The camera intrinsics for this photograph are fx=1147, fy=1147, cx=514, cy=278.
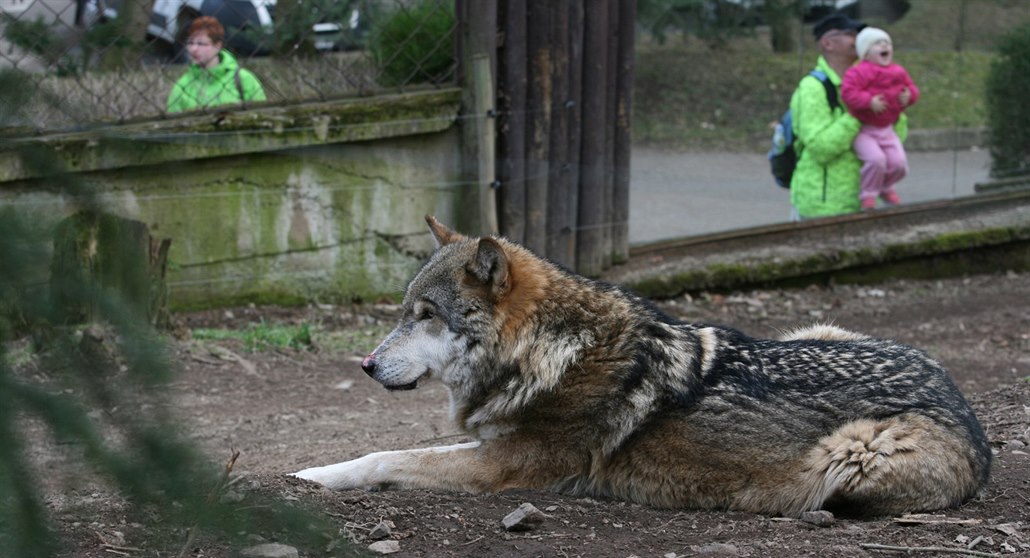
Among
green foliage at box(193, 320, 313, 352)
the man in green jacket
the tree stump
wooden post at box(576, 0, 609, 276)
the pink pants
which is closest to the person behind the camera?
the tree stump

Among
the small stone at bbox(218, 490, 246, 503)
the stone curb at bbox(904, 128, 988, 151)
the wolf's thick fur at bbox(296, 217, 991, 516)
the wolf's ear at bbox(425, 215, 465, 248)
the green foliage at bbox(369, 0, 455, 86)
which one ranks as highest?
the green foliage at bbox(369, 0, 455, 86)

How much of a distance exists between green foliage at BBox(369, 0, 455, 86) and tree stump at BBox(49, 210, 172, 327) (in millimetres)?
7708

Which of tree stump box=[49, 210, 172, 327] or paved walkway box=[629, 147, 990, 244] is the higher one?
tree stump box=[49, 210, 172, 327]

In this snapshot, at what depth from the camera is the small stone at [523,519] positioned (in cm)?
428

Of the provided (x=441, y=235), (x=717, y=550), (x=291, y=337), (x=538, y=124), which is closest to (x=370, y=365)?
(x=441, y=235)

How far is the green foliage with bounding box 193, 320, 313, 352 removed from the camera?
8.35 m

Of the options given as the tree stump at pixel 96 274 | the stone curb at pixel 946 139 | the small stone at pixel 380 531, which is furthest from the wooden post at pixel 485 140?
the tree stump at pixel 96 274

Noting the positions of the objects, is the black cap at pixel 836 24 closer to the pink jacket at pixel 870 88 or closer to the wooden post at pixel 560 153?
the pink jacket at pixel 870 88

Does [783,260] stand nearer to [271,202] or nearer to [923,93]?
[923,93]

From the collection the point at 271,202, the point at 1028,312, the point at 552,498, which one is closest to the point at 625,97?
the point at 271,202

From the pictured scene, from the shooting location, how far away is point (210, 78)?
8.71 m

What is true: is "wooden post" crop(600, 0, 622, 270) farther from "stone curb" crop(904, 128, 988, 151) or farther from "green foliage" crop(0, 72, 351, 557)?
"green foliage" crop(0, 72, 351, 557)

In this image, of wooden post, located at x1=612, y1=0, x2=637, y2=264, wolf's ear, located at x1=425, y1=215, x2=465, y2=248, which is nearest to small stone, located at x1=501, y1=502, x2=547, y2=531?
wolf's ear, located at x1=425, y1=215, x2=465, y2=248

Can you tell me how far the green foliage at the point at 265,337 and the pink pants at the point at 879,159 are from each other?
5260 millimetres
